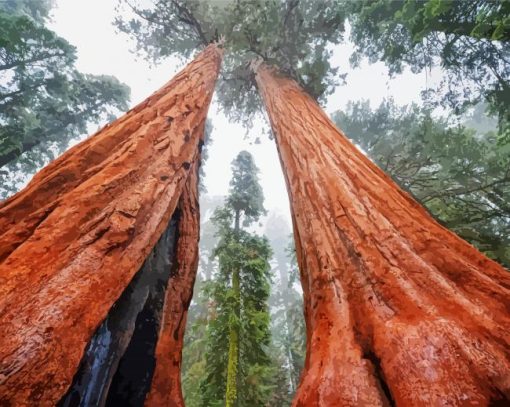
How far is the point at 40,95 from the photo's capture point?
584 inches

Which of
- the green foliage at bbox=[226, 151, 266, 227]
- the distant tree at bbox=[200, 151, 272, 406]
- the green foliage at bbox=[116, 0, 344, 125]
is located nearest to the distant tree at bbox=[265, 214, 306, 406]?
the distant tree at bbox=[200, 151, 272, 406]

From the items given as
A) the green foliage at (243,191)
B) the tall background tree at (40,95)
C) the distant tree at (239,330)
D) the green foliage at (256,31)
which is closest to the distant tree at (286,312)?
the distant tree at (239,330)

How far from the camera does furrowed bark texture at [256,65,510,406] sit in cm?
116

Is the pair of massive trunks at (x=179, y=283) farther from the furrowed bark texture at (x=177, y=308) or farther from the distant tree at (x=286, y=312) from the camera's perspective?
the distant tree at (x=286, y=312)

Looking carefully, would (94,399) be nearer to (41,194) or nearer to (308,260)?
(41,194)

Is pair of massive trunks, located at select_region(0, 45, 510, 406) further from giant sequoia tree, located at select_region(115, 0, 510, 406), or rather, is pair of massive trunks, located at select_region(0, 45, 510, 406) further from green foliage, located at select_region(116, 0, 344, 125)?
green foliage, located at select_region(116, 0, 344, 125)

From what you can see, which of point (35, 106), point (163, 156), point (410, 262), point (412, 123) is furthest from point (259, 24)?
point (35, 106)

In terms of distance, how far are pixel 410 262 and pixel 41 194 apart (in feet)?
6.79

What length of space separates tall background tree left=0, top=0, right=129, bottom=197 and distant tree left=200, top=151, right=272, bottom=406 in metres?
7.92

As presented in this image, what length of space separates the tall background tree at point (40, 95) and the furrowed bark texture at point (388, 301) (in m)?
11.3

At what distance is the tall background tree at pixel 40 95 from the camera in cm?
1064

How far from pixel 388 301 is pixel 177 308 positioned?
174cm

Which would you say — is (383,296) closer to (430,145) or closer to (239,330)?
(239,330)

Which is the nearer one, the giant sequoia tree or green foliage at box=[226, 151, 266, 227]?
the giant sequoia tree
